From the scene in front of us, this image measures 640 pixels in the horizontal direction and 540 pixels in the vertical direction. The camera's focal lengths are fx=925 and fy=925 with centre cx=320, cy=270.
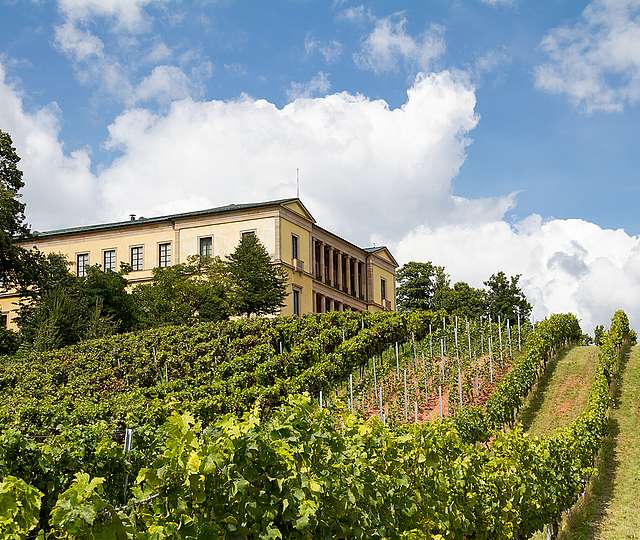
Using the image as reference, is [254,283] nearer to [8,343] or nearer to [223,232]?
[223,232]

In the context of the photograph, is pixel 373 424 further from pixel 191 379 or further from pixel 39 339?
pixel 39 339

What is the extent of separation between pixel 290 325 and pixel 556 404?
43.3ft

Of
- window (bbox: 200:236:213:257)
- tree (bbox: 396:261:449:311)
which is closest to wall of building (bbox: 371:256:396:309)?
tree (bbox: 396:261:449:311)

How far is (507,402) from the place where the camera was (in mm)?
23875

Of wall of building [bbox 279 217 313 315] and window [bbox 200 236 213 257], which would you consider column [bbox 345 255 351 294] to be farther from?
window [bbox 200 236 213 257]

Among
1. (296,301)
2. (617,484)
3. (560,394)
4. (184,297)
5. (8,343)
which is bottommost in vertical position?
(617,484)

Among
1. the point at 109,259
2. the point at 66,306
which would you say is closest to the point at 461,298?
the point at 109,259

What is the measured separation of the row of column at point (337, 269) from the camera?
2354 inches

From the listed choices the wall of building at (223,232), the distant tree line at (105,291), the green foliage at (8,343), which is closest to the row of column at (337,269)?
the wall of building at (223,232)

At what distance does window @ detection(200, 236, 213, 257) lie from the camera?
55281mm

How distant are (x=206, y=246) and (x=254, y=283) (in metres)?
9.28

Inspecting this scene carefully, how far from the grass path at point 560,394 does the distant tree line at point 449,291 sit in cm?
3436

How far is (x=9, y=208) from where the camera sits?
3859cm

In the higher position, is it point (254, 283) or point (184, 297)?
point (254, 283)
